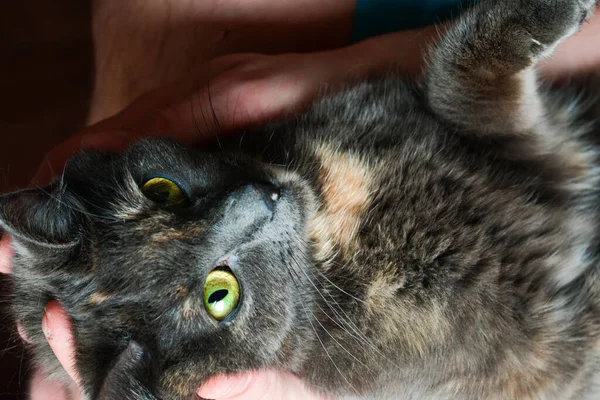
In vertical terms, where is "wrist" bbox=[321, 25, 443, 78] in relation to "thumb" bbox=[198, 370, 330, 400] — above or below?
above

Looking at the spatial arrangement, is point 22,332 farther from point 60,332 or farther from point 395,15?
point 395,15

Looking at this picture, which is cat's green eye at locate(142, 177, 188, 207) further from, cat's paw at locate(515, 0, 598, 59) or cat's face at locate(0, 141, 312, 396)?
Result: cat's paw at locate(515, 0, 598, 59)

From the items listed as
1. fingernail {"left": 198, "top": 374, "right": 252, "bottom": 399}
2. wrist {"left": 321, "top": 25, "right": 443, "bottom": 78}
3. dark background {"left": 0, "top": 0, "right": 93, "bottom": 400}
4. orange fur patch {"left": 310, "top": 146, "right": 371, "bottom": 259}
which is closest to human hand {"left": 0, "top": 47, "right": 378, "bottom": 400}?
wrist {"left": 321, "top": 25, "right": 443, "bottom": 78}

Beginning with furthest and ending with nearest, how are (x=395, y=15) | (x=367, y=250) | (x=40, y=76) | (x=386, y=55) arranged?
1. (x=40, y=76)
2. (x=395, y=15)
3. (x=386, y=55)
4. (x=367, y=250)

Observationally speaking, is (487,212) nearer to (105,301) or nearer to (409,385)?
(409,385)

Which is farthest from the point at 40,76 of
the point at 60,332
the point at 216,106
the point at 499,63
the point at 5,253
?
the point at 499,63

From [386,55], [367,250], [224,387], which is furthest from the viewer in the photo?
[386,55]

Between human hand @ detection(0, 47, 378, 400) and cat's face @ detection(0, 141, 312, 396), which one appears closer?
cat's face @ detection(0, 141, 312, 396)
